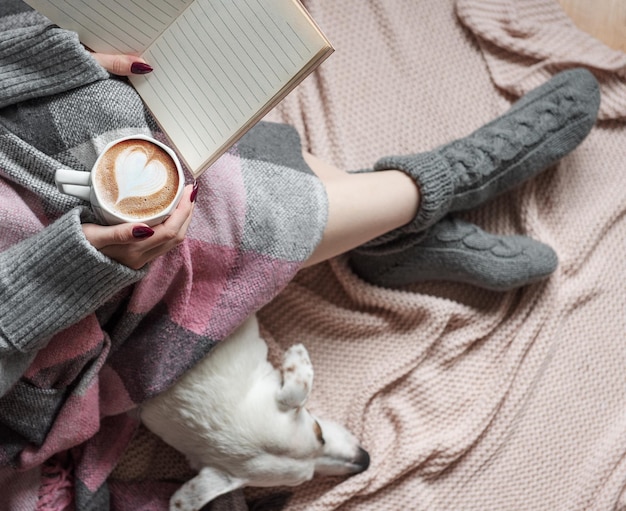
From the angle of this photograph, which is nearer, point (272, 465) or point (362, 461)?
point (272, 465)

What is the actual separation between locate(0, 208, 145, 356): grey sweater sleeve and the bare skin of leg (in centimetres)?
33

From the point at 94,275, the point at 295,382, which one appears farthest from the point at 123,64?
the point at 295,382

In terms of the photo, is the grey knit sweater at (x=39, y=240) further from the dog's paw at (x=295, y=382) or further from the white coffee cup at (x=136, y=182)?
the dog's paw at (x=295, y=382)

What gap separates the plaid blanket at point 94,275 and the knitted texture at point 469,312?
0.91ft

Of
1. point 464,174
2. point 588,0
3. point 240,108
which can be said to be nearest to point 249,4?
point 240,108

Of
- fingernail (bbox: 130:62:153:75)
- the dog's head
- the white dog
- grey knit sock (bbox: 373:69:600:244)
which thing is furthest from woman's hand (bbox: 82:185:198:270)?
grey knit sock (bbox: 373:69:600:244)

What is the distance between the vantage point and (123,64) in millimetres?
777

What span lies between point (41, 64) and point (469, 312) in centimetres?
80

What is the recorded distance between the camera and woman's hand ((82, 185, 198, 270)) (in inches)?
27.2

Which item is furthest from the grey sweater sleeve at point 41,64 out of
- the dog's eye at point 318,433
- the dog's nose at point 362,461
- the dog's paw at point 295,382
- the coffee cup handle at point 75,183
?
the dog's nose at point 362,461

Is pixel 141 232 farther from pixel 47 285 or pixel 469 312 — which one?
pixel 469 312

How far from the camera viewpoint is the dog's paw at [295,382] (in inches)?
39.6

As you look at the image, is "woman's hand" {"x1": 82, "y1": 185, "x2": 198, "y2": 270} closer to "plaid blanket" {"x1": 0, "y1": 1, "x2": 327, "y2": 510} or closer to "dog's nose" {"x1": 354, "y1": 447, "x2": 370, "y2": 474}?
"plaid blanket" {"x1": 0, "y1": 1, "x2": 327, "y2": 510}

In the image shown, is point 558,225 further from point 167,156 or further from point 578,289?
point 167,156
